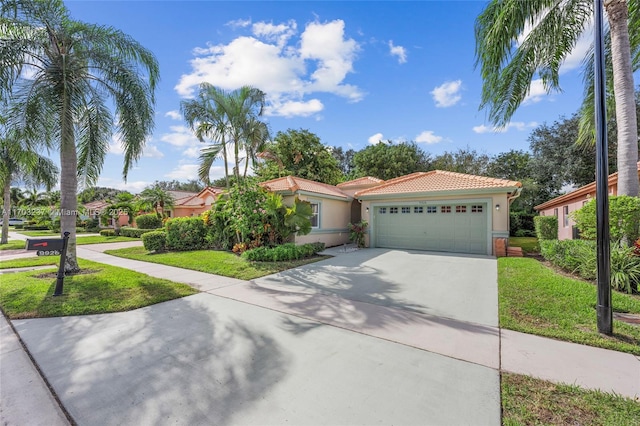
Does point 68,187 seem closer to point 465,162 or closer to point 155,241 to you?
point 155,241

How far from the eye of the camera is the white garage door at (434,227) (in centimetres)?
1241

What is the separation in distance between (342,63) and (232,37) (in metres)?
4.76

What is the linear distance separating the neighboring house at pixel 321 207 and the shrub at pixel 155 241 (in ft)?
18.2

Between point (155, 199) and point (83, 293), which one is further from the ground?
point (155, 199)

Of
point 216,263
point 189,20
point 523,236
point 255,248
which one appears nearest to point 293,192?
point 255,248

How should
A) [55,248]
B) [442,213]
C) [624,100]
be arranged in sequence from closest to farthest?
[55,248] < [624,100] < [442,213]

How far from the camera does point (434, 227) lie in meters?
13.3

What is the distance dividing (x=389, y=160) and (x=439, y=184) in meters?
15.8

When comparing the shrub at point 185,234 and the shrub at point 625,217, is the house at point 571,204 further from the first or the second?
the shrub at point 185,234

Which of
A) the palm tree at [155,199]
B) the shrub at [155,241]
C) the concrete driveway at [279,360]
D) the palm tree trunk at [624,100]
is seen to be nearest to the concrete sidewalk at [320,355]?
the concrete driveway at [279,360]

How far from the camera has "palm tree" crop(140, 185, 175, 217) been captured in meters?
23.2

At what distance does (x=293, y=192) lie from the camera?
12445 millimetres

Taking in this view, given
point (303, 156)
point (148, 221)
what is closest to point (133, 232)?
point (148, 221)

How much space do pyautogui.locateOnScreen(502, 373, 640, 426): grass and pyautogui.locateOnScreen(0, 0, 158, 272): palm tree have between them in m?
10.0
